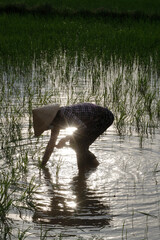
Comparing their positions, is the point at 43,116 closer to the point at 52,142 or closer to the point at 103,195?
the point at 52,142

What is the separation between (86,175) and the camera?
174 inches

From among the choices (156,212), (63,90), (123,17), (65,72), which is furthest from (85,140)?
(123,17)

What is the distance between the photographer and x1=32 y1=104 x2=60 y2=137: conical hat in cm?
389

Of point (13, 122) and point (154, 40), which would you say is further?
point (154, 40)

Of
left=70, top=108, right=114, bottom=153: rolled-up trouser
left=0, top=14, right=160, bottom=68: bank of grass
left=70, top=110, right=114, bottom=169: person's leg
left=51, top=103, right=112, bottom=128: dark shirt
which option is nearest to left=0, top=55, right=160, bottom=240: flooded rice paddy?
left=70, top=110, right=114, bottom=169: person's leg

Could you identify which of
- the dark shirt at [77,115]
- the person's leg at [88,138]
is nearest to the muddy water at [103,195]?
the person's leg at [88,138]

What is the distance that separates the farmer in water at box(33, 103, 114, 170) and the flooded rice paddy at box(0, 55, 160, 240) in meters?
0.16

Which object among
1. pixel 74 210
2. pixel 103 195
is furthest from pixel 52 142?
pixel 74 210

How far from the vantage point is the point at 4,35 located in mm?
10383

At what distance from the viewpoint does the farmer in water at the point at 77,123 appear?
12.9 feet

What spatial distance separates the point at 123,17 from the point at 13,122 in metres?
8.60

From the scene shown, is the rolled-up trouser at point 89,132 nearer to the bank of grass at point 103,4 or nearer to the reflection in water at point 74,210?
the reflection in water at point 74,210

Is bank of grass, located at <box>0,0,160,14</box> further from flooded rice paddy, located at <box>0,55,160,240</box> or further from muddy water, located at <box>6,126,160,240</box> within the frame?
muddy water, located at <box>6,126,160,240</box>

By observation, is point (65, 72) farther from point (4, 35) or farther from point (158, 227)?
point (158, 227)
